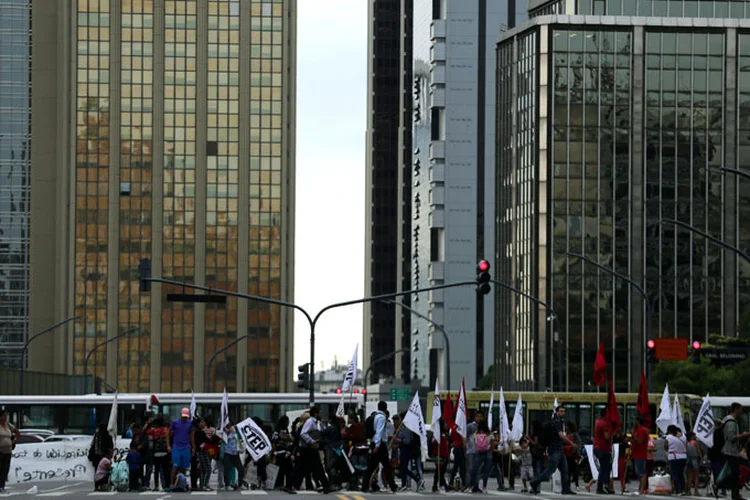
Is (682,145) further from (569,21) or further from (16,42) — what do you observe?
(16,42)

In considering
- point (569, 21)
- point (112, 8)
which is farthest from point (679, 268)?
point (112, 8)

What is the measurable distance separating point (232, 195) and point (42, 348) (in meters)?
20.4

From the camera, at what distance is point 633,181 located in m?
110

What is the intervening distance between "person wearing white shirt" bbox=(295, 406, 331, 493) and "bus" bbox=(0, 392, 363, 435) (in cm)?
2404

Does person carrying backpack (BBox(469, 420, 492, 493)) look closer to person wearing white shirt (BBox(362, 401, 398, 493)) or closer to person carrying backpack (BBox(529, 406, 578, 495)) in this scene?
person wearing white shirt (BBox(362, 401, 398, 493))

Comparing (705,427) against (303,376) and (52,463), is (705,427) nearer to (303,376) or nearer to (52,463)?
(52,463)

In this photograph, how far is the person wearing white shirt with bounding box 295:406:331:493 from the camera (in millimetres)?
33156

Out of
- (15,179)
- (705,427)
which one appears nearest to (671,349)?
(705,427)

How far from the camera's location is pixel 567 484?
33594 millimetres

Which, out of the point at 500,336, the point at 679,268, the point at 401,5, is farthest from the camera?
the point at 401,5

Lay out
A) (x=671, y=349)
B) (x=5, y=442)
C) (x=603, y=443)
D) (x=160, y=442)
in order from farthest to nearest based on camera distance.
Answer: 1. (x=671, y=349)
2. (x=160, y=442)
3. (x=603, y=443)
4. (x=5, y=442)

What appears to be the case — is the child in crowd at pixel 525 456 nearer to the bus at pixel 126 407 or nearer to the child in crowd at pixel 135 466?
the child in crowd at pixel 135 466

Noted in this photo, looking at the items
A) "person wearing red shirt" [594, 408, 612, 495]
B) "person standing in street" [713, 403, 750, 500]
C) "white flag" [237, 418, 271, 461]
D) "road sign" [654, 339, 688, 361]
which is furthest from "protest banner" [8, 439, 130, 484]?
"road sign" [654, 339, 688, 361]

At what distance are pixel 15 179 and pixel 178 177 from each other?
13.8 metres
